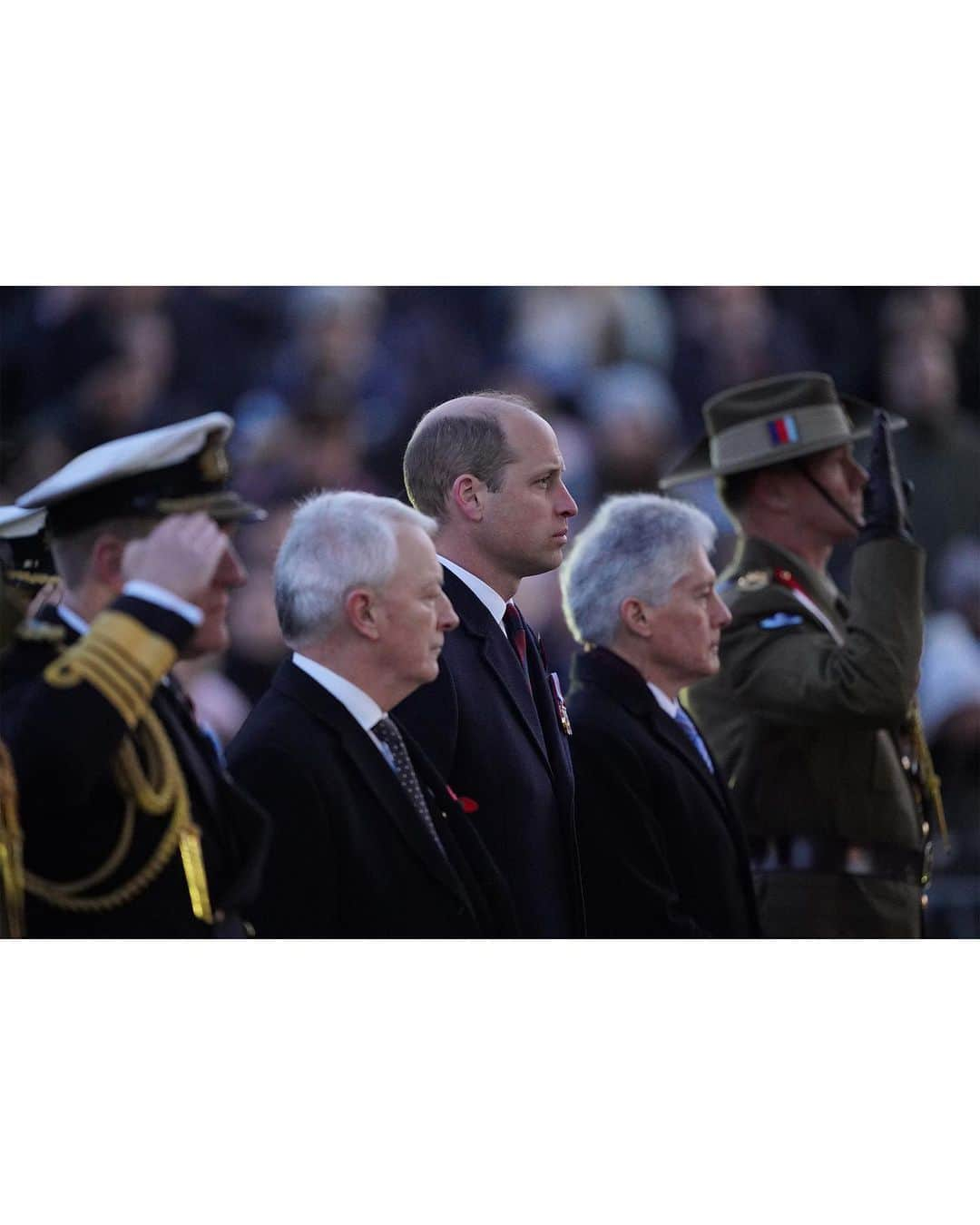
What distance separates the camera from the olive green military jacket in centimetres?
533

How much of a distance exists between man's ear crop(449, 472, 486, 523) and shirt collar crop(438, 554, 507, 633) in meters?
0.12

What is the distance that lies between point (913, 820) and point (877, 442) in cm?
102

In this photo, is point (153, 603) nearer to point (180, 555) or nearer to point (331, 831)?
point (180, 555)

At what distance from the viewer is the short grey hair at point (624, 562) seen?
201 inches

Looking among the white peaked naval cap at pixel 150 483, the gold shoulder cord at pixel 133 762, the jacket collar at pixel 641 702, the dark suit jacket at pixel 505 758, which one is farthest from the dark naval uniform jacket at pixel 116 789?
the jacket collar at pixel 641 702

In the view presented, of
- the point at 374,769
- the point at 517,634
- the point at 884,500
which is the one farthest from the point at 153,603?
the point at 884,500

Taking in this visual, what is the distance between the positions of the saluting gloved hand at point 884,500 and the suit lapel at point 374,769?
1660 mm

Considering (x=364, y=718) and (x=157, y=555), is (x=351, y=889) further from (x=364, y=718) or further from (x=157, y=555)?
(x=157, y=555)

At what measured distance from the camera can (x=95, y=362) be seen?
5516 millimetres

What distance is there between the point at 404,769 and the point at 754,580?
4.81 ft

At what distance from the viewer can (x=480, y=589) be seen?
4.81 metres

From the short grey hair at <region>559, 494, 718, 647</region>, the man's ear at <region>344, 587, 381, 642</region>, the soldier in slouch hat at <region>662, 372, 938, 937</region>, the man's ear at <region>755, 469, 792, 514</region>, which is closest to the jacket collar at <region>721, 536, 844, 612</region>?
the soldier in slouch hat at <region>662, 372, 938, 937</region>

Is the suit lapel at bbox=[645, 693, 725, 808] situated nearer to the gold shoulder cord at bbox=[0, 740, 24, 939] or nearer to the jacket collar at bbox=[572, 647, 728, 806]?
the jacket collar at bbox=[572, 647, 728, 806]

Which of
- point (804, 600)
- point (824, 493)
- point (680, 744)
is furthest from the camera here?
point (824, 493)
